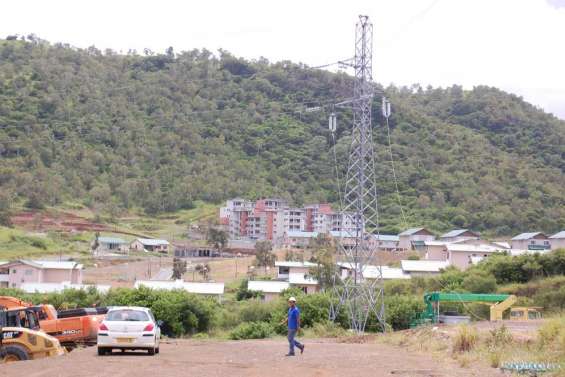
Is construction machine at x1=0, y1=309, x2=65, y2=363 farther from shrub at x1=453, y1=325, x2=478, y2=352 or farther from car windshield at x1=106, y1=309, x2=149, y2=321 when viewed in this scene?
shrub at x1=453, y1=325, x2=478, y2=352

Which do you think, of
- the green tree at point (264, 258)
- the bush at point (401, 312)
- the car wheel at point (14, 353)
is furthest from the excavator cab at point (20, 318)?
the green tree at point (264, 258)

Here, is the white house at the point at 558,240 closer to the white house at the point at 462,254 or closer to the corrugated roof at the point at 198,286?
the white house at the point at 462,254

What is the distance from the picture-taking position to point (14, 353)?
2022 cm

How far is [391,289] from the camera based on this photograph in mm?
58156

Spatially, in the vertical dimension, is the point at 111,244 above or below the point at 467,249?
below

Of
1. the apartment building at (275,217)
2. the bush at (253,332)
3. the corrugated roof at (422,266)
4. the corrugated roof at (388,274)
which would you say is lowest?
the bush at (253,332)

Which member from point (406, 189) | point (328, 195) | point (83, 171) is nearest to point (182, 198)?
point (83, 171)

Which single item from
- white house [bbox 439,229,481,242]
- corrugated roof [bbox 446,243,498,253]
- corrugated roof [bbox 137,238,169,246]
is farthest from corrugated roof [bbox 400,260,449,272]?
corrugated roof [bbox 137,238,169,246]

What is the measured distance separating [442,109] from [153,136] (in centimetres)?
5525

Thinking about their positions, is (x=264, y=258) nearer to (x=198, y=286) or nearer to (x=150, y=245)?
(x=150, y=245)

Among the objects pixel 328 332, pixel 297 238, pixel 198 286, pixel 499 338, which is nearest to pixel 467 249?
pixel 198 286

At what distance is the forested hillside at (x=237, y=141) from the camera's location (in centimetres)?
11019

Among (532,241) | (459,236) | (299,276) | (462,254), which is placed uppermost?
(459,236)

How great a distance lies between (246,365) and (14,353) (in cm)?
593
